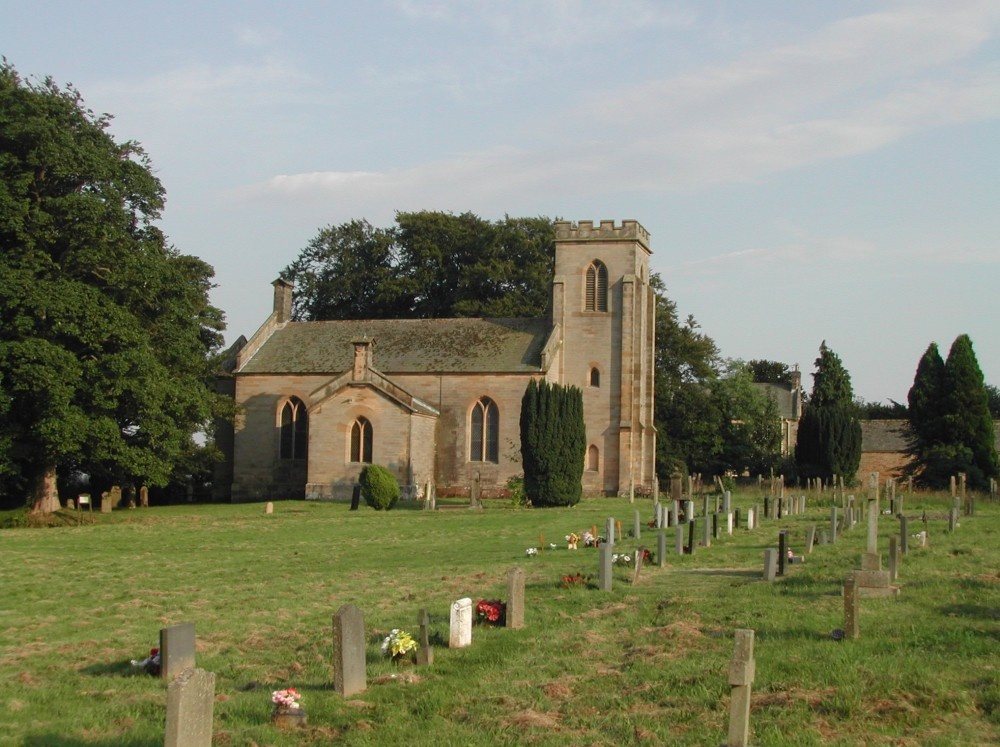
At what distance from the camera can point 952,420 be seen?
166 ft

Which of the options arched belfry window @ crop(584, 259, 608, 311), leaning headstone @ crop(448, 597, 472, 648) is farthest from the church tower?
leaning headstone @ crop(448, 597, 472, 648)

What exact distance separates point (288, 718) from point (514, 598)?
4.79m

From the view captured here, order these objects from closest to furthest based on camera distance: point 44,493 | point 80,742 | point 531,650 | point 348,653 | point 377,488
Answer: point 80,742 < point 348,653 < point 531,650 < point 44,493 < point 377,488

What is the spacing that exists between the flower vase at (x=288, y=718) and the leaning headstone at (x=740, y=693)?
4.00m

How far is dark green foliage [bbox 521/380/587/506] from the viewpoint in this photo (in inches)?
1734

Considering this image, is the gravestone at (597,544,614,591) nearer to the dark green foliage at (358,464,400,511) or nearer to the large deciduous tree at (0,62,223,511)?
the large deciduous tree at (0,62,223,511)

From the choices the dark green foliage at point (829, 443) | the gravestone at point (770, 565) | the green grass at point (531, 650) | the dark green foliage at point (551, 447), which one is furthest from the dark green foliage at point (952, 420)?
the gravestone at point (770, 565)

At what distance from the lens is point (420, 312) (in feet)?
233

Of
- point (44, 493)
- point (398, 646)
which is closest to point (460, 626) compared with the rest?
point (398, 646)

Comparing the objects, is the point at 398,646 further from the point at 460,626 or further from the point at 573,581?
the point at 573,581

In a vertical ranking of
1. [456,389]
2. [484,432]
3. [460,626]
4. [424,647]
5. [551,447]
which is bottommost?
[424,647]

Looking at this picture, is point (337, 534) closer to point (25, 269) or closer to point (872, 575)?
point (25, 269)

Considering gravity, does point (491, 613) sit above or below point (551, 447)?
below

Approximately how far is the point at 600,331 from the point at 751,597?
39.6 metres
